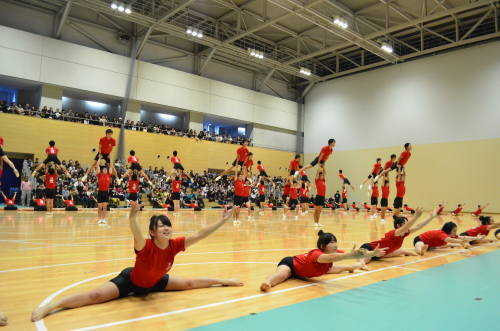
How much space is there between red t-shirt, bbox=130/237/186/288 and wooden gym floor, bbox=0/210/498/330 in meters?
0.20

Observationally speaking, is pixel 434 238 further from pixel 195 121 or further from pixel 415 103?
pixel 195 121

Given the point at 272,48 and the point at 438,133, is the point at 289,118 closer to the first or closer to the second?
the point at 272,48

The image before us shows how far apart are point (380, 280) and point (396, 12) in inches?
933

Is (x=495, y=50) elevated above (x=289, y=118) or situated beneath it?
elevated above

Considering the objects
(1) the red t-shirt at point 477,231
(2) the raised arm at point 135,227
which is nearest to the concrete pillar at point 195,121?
(1) the red t-shirt at point 477,231

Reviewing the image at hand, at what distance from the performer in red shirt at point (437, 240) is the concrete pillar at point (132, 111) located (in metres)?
24.0

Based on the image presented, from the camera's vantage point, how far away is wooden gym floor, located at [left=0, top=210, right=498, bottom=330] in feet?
10.1

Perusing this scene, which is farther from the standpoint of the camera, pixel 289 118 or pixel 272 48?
pixel 289 118

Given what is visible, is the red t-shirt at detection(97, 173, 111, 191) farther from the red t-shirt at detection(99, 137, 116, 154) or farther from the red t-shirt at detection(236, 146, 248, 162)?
the red t-shirt at detection(236, 146, 248, 162)

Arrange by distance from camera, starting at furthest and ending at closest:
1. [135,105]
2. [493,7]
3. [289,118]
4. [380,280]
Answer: [289,118]
[135,105]
[493,7]
[380,280]

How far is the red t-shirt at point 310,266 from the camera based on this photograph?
14.8 feet

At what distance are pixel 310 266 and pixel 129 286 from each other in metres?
2.15

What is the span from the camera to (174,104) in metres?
29.0

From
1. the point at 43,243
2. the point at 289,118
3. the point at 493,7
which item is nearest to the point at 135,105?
the point at 289,118
